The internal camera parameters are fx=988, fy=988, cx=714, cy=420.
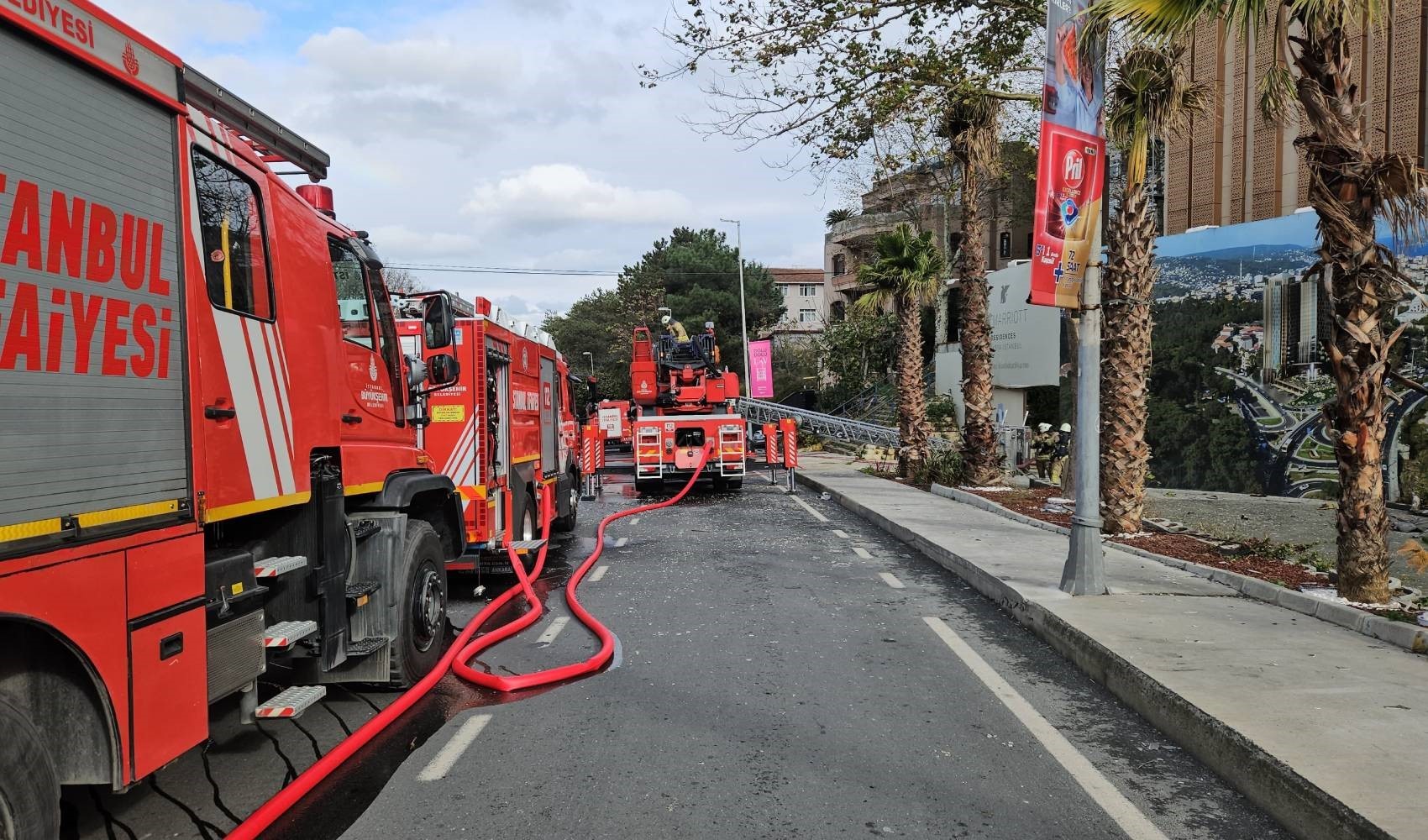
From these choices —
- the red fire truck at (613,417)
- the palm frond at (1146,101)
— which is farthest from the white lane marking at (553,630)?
the red fire truck at (613,417)

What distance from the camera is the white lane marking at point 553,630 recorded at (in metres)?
7.44

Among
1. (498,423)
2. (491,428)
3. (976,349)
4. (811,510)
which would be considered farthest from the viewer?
(976,349)

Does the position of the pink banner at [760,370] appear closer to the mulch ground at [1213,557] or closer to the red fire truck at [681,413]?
the red fire truck at [681,413]

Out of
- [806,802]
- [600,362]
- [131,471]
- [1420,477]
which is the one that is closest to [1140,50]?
[1420,477]

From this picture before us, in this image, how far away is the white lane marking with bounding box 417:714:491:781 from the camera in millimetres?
4668

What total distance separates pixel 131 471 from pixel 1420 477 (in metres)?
15.8

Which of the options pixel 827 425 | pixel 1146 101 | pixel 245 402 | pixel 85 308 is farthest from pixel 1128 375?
pixel 827 425

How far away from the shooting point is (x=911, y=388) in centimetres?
2111

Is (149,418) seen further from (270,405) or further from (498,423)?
(498,423)

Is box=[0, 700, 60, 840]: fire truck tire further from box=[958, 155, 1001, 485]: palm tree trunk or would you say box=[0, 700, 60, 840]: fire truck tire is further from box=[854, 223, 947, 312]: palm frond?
box=[854, 223, 947, 312]: palm frond

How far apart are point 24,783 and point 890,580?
26.8 feet

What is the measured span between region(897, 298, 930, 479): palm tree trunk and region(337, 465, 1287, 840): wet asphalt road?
41.6 ft

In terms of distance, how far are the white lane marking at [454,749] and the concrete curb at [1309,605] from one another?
5819mm

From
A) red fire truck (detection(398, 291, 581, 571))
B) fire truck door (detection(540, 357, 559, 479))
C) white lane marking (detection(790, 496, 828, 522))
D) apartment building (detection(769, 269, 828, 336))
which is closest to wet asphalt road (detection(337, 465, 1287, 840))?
red fire truck (detection(398, 291, 581, 571))
